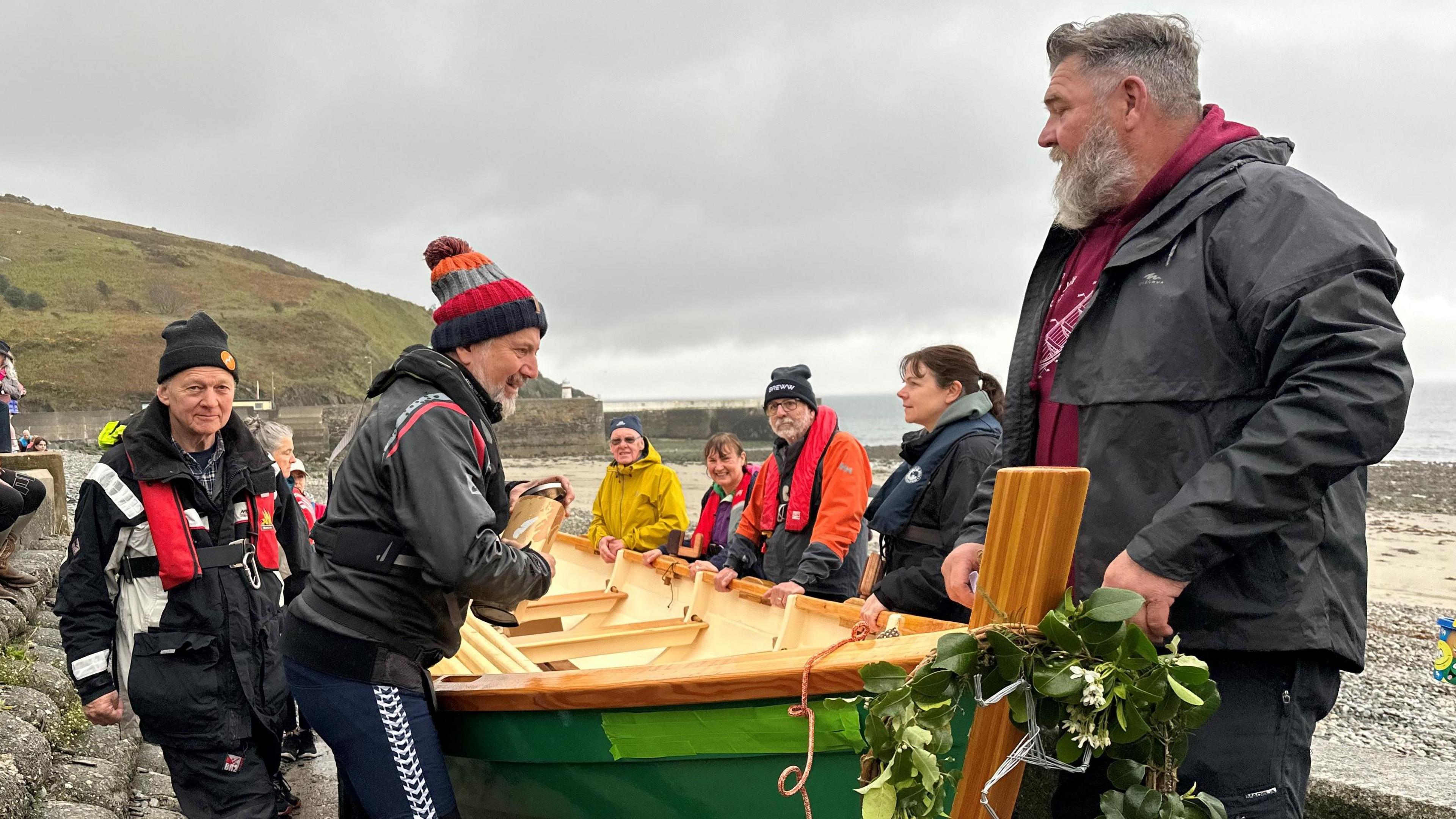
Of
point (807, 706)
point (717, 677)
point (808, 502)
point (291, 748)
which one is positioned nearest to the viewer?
point (807, 706)

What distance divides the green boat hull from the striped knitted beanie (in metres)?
1.15

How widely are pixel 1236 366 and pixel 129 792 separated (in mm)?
4807

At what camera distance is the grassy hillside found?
2010 inches

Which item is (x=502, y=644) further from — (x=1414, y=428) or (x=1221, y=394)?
(x=1414, y=428)

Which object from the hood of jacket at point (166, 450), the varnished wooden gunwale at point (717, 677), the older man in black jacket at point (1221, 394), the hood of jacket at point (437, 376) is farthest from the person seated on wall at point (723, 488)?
the older man in black jacket at point (1221, 394)

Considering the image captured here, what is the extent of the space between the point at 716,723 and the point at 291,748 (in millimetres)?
3859

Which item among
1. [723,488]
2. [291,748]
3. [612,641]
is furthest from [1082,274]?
[723,488]

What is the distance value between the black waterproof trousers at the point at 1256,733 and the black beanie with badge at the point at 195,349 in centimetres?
319

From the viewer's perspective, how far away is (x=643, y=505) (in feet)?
25.3

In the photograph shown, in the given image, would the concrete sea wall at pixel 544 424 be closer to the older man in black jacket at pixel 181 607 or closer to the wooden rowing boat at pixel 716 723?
the older man in black jacket at pixel 181 607

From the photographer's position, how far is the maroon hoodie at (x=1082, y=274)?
2133 mm

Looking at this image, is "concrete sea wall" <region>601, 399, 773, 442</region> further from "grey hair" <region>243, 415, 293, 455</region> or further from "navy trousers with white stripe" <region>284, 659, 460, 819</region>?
"navy trousers with white stripe" <region>284, 659, 460, 819</region>

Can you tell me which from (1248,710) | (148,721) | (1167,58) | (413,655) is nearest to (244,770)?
(148,721)

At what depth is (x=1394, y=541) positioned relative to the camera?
20.6 m
